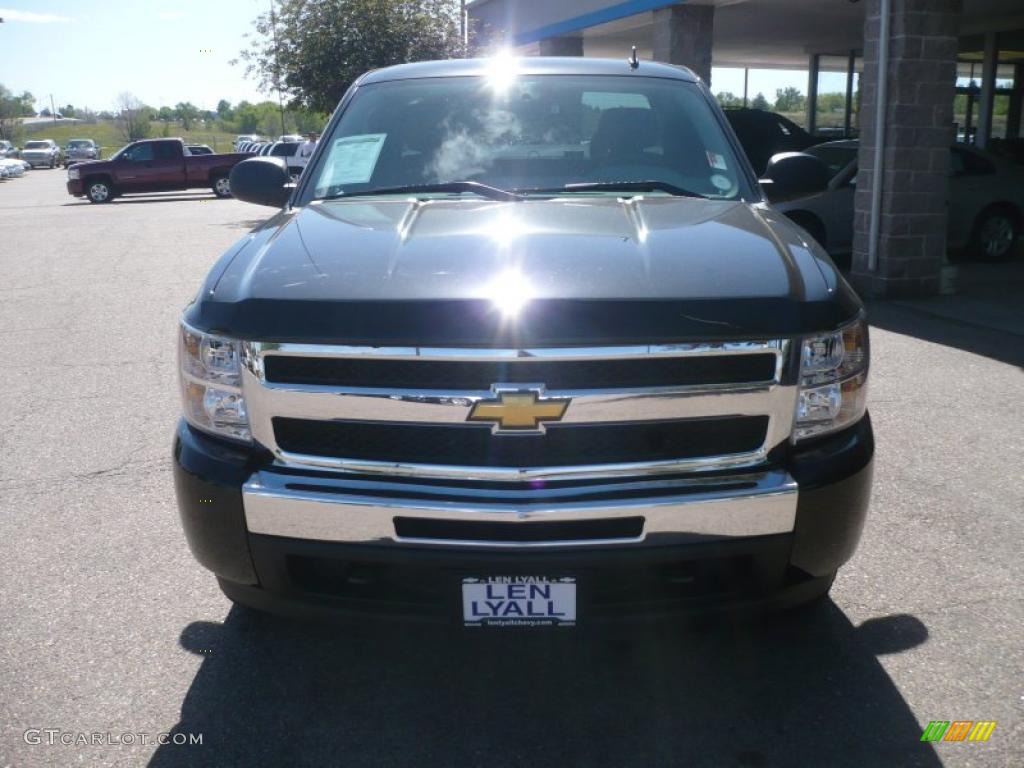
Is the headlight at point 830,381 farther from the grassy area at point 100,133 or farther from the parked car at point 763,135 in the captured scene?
the grassy area at point 100,133

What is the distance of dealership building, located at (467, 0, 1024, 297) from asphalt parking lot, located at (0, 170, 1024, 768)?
5896 millimetres

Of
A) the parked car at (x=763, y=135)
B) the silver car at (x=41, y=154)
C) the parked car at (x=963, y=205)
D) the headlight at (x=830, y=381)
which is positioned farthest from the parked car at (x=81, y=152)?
the headlight at (x=830, y=381)

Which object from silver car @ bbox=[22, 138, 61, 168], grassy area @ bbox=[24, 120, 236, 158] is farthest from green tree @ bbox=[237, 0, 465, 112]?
grassy area @ bbox=[24, 120, 236, 158]

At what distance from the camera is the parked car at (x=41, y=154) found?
218ft

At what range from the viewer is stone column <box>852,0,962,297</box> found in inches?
402

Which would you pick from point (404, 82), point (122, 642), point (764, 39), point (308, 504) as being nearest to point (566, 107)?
point (404, 82)

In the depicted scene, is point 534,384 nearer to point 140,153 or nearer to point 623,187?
point 623,187

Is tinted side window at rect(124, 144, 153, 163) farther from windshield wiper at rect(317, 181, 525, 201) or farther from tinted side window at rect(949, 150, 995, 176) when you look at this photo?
windshield wiper at rect(317, 181, 525, 201)

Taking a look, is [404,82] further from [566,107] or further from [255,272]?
[255,272]

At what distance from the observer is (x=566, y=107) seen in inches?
169

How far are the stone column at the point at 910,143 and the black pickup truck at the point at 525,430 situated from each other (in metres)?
8.14

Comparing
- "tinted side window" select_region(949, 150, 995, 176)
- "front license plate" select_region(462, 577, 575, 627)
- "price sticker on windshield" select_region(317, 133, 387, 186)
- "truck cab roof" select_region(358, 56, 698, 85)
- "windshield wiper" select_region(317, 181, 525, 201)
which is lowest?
"front license plate" select_region(462, 577, 575, 627)

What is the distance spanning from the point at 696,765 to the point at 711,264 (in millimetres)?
1327

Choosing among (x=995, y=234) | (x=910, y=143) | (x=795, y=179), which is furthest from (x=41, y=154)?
(x=795, y=179)
